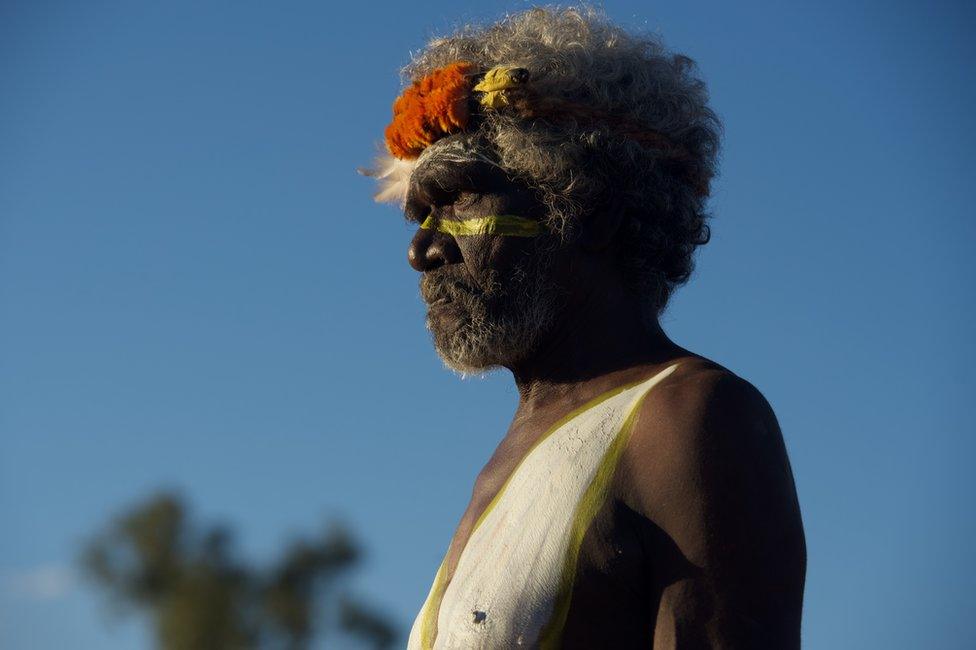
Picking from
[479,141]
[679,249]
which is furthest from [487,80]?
[679,249]

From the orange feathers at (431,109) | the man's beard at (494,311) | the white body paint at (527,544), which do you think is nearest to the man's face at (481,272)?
the man's beard at (494,311)

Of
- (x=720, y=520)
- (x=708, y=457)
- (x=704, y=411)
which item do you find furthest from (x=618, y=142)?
(x=720, y=520)

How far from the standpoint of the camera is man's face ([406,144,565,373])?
3492mm

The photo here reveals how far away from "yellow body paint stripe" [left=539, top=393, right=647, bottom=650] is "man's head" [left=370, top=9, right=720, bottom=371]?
2.01ft

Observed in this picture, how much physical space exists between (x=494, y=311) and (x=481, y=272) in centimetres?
11

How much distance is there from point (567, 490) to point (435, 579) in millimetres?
558

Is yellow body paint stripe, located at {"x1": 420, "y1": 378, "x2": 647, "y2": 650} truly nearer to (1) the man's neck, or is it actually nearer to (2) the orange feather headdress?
(1) the man's neck

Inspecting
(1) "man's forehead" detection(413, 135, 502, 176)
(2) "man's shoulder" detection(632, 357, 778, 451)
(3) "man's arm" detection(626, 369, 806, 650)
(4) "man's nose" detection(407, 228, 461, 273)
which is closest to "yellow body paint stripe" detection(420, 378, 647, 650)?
(2) "man's shoulder" detection(632, 357, 778, 451)

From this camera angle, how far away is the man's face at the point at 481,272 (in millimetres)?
3492

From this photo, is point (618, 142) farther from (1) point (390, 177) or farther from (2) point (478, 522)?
(2) point (478, 522)

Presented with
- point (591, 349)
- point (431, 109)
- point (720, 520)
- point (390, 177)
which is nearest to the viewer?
point (720, 520)

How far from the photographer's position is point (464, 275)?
140 inches

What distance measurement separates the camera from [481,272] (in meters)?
3.52

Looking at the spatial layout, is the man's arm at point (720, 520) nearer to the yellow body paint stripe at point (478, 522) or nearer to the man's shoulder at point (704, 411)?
the man's shoulder at point (704, 411)
